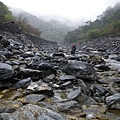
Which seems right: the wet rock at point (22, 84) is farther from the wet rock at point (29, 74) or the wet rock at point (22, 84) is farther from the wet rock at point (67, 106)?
the wet rock at point (67, 106)

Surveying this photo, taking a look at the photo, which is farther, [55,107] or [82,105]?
[82,105]

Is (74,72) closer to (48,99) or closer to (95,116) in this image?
(48,99)

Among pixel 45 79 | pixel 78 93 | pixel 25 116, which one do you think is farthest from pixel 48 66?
pixel 25 116

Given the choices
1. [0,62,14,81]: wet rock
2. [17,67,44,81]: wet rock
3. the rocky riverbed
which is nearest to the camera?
the rocky riverbed

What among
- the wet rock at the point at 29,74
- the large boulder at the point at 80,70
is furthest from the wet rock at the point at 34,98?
the large boulder at the point at 80,70

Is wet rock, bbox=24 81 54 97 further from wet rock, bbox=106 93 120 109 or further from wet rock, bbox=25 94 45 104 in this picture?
wet rock, bbox=106 93 120 109

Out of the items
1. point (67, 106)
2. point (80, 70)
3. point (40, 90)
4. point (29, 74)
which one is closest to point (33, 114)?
point (67, 106)

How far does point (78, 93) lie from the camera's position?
481 centimetres

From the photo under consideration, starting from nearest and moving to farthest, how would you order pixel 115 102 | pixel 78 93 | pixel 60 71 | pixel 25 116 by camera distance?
pixel 25 116 < pixel 115 102 < pixel 78 93 < pixel 60 71

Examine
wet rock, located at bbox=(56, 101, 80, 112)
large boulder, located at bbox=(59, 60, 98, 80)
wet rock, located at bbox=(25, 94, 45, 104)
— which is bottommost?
wet rock, located at bbox=(56, 101, 80, 112)

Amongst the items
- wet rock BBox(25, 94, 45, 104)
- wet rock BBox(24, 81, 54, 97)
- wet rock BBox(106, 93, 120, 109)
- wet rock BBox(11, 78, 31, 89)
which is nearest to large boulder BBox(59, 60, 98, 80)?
→ wet rock BBox(11, 78, 31, 89)

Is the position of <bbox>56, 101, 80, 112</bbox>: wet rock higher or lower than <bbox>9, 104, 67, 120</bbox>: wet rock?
lower

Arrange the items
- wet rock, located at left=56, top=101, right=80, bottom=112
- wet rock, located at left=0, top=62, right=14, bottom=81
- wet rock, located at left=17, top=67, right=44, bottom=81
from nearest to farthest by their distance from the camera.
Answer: wet rock, located at left=56, top=101, right=80, bottom=112 < wet rock, located at left=0, top=62, right=14, bottom=81 < wet rock, located at left=17, top=67, right=44, bottom=81

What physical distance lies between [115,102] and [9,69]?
2911 mm
